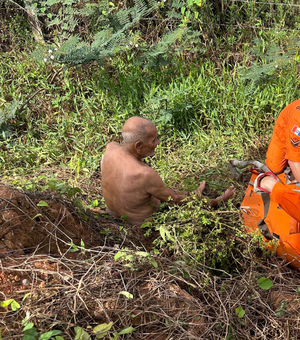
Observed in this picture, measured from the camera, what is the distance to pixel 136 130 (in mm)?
2947

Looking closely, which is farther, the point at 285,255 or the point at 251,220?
the point at 251,220

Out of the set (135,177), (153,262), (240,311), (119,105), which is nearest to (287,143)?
(135,177)

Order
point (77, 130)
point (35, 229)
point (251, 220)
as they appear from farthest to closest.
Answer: point (77, 130) → point (251, 220) → point (35, 229)

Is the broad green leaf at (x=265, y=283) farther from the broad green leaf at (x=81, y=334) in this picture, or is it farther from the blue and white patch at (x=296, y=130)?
the blue and white patch at (x=296, y=130)

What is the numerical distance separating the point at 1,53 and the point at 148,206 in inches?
164

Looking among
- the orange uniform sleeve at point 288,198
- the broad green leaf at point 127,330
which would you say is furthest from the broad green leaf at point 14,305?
the orange uniform sleeve at point 288,198

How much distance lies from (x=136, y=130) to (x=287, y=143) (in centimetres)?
131

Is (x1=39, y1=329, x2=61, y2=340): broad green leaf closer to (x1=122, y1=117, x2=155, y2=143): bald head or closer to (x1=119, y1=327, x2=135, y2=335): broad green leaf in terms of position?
(x1=119, y1=327, x2=135, y2=335): broad green leaf

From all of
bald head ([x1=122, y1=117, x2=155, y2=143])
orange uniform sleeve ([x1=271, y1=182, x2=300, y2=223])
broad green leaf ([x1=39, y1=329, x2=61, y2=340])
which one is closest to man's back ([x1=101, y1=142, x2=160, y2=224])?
bald head ([x1=122, y1=117, x2=155, y2=143])

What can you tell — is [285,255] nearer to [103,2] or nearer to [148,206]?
[148,206]

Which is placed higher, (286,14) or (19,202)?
(286,14)

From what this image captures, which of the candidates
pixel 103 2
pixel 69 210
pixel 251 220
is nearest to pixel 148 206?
pixel 69 210

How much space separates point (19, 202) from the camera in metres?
2.59

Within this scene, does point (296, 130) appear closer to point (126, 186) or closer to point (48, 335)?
point (126, 186)
